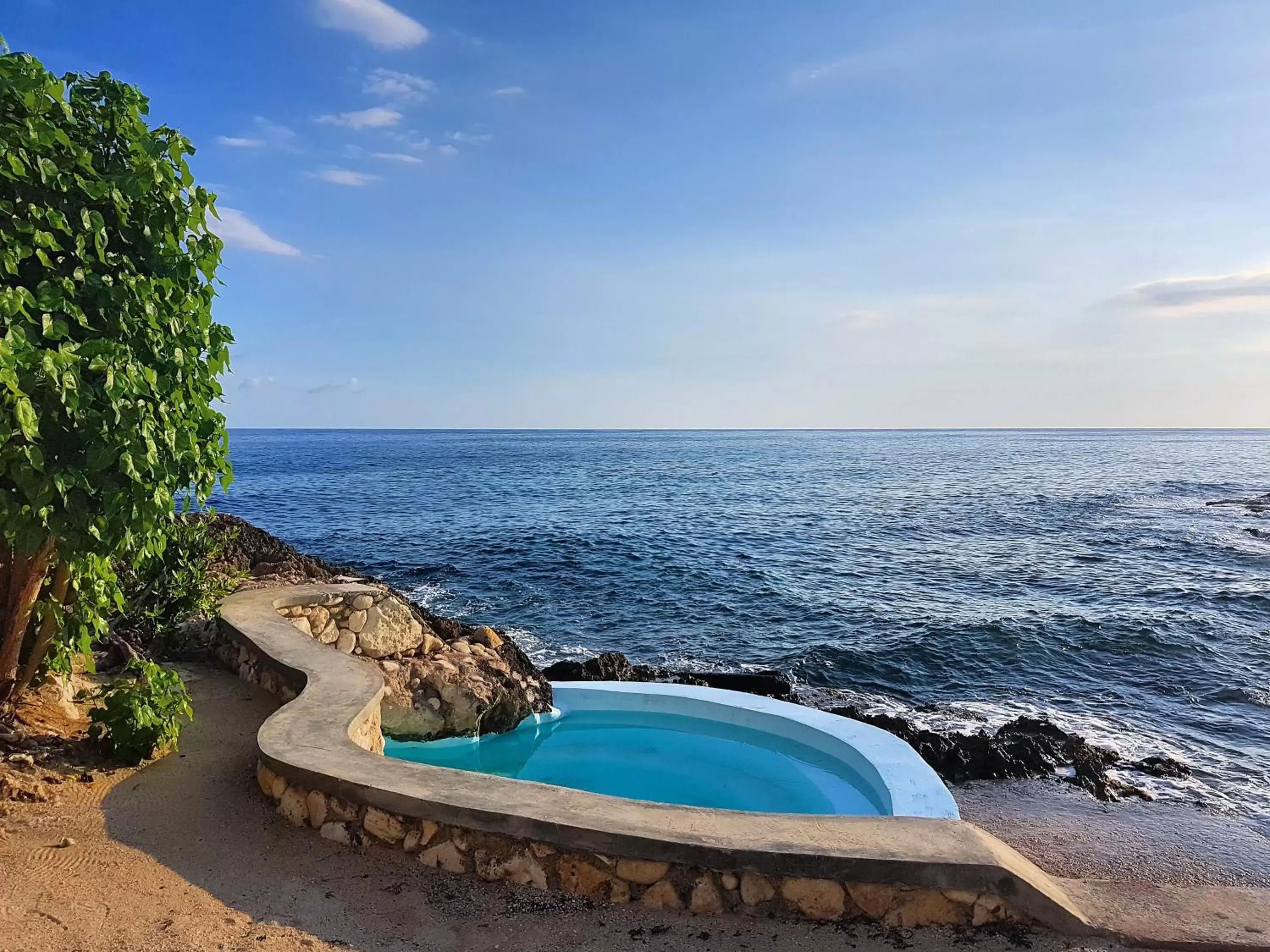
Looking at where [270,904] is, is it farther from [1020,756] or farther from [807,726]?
[1020,756]

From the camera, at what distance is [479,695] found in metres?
9.42

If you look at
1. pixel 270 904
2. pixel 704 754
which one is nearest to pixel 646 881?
pixel 270 904

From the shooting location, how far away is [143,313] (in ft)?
17.0

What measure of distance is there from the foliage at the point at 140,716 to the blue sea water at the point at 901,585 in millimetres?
9719

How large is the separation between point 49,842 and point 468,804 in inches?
104

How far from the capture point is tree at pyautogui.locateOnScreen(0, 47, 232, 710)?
4453 mm

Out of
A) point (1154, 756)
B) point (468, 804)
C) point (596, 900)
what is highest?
point (468, 804)

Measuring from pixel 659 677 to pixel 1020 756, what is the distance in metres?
5.79

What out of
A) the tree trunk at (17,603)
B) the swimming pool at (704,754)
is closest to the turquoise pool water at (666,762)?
the swimming pool at (704,754)

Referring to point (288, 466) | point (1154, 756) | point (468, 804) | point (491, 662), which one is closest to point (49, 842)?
point (468, 804)

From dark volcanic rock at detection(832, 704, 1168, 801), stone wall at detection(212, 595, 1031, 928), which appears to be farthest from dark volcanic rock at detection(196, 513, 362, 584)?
dark volcanic rock at detection(832, 704, 1168, 801)

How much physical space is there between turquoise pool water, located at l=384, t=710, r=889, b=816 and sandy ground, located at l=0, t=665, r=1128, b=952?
136 inches

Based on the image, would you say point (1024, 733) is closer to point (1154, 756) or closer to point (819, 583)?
point (1154, 756)

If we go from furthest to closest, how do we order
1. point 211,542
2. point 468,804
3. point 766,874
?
point 211,542 → point 468,804 → point 766,874
